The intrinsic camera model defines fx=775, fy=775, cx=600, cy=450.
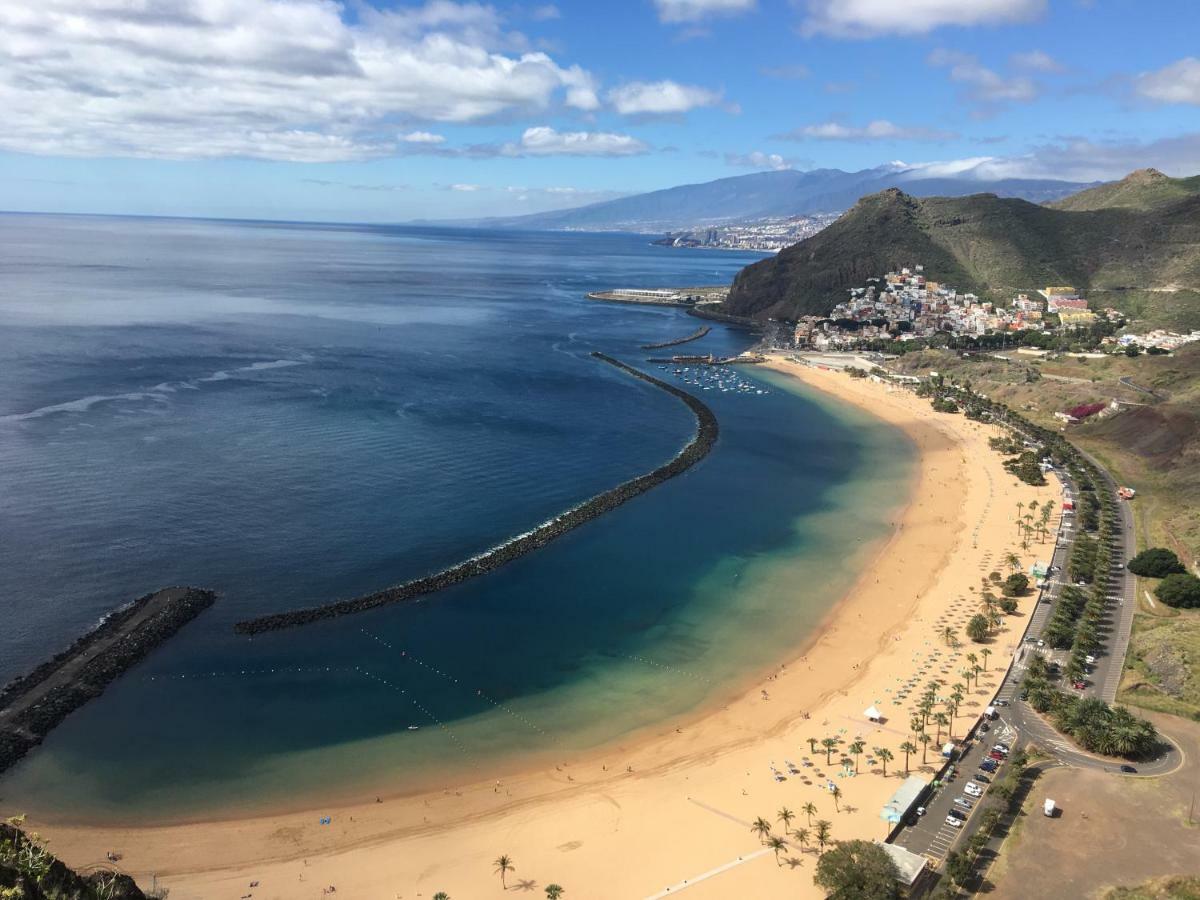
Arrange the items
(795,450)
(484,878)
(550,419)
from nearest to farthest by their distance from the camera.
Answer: (484,878) → (795,450) → (550,419)

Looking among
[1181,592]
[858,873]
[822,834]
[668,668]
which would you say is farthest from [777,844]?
[1181,592]

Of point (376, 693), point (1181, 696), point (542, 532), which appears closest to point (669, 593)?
point (542, 532)

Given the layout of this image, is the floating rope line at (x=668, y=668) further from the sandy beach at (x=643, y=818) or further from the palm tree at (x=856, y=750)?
the palm tree at (x=856, y=750)

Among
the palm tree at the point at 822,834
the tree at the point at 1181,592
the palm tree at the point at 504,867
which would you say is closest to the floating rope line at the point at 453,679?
the palm tree at the point at 504,867

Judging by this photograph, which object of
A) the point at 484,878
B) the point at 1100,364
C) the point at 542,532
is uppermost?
the point at 1100,364

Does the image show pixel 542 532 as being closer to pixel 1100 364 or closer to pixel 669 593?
pixel 669 593

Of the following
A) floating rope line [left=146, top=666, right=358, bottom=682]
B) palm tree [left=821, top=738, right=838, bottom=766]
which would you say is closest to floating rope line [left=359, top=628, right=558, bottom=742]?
floating rope line [left=146, top=666, right=358, bottom=682]
